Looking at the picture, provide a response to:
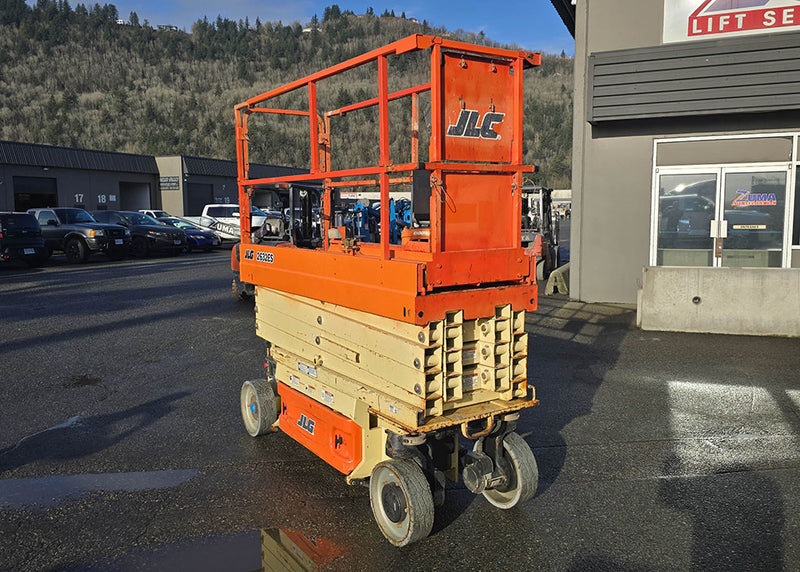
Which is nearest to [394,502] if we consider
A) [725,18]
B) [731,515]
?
[731,515]

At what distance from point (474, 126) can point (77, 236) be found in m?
19.6

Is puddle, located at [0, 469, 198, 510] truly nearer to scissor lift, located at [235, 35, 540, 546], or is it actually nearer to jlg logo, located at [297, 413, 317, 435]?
jlg logo, located at [297, 413, 317, 435]

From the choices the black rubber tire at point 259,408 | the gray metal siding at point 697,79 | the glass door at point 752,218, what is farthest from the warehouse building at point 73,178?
the glass door at point 752,218

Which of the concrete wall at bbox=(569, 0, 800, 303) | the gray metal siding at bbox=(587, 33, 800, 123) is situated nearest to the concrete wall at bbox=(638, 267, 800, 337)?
the concrete wall at bbox=(569, 0, 800, 303)

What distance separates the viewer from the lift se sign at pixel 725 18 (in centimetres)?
1022

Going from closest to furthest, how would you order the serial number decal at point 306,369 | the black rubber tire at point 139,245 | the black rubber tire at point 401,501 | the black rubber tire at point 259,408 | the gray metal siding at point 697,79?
the black rubber tire at point 401,501
the serial number decal at point 306,369
the black rubber tire at point 259,408
the gray metal siding at point 697,79
the black rubber tire at point 139,245

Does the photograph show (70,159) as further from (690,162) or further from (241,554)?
(241,554)

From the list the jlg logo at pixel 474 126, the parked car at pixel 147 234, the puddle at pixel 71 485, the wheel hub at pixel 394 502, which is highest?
the jlg logo at pixel 474 126

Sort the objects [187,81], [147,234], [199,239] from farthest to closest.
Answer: [187,81], [199,239], [147,234]

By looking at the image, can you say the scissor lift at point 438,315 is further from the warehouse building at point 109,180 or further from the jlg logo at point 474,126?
the warehouse building at point 109,180

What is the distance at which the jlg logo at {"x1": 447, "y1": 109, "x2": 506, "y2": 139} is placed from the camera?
392 centimetres

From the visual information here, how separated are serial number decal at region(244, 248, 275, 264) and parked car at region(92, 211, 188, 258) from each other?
18.1 metres

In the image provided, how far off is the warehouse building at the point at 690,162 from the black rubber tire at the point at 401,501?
271 inches

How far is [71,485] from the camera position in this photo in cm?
469
